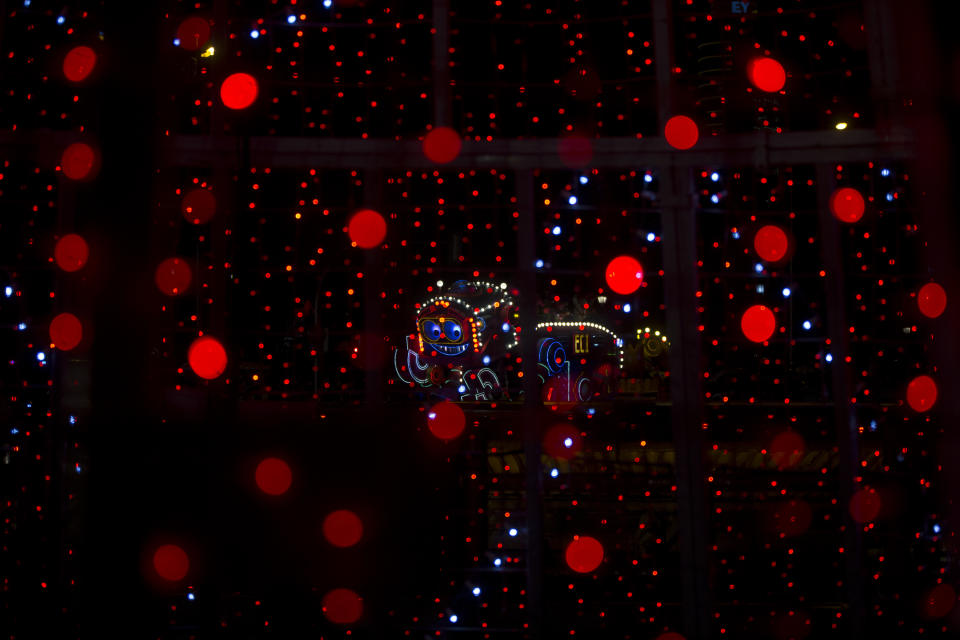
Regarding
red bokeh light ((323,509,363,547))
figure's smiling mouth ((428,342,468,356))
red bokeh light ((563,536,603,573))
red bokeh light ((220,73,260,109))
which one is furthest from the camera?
red bokeh light ((220,73,260,109))

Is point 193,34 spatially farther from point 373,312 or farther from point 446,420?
point 446,420

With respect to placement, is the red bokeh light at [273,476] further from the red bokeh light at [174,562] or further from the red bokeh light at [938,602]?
the red bokeh light at [938,602]

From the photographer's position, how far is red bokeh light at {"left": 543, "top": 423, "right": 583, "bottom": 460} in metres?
3.11

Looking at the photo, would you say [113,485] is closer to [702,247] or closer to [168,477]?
[168,477]

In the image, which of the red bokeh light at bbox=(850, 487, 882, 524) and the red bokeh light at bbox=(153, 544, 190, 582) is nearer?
the red bokeh light at bbox=(153, 544, 190, 582)

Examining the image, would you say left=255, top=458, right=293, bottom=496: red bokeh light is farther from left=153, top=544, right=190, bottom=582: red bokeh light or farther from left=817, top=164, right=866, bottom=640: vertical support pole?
left=817, top=164, right=866, bottom=640: vertical support pole

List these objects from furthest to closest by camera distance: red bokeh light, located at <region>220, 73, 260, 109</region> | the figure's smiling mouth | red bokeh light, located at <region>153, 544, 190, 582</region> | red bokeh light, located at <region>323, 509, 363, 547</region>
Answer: red bokeh light, located at <region>220, 73, 260, 109</region>, the figure's smiling mouth, red bokeh light, located at <region>323, 509, 363, 547</region>, red bokeh light, located at <region>153, 544, 190, 582</region>

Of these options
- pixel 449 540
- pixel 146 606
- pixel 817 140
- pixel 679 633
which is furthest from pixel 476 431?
pixel 817 140

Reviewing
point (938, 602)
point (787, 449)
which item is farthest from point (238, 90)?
point (938, 602)

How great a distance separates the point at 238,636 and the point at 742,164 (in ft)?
10.4

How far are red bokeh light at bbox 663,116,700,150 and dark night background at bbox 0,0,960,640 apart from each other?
0.17 feet

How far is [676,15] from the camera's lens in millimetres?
3338

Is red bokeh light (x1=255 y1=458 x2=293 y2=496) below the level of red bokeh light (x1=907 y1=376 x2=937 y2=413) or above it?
below

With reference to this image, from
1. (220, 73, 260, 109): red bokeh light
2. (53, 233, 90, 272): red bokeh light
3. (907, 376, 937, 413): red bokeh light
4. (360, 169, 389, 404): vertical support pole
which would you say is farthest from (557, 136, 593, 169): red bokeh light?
(53, 233, 90, 272): red bokeh light
